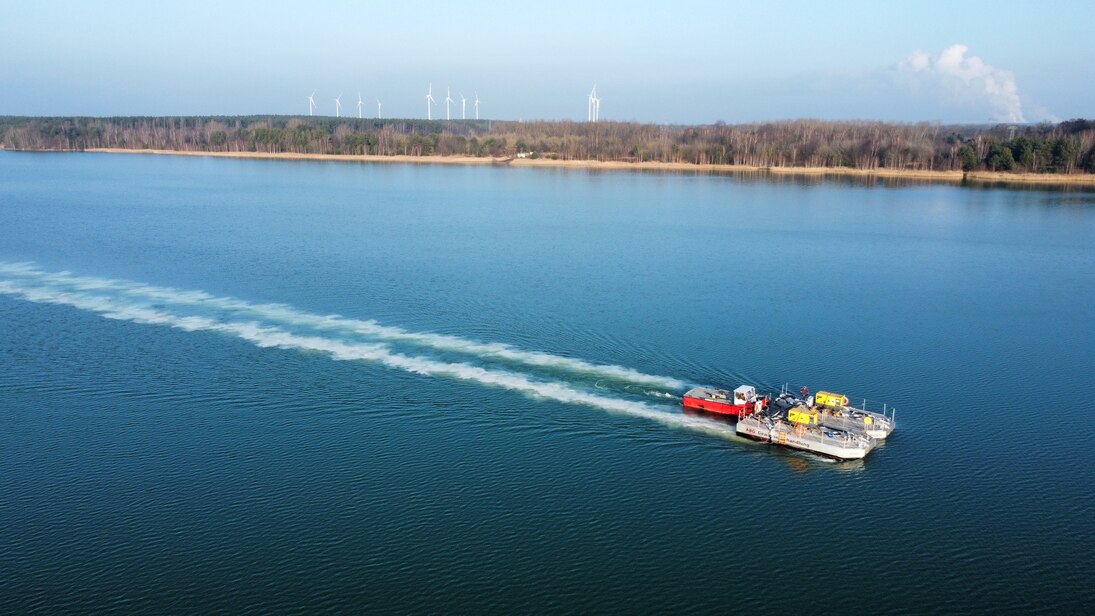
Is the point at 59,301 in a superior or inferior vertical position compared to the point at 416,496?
superior

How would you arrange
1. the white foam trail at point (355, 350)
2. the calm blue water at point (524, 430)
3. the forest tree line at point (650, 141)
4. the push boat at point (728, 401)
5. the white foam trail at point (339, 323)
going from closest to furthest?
the calm blue water at point (524, 430) < the push boat at point (728, 401) < the white foam trail at point (355, 350) < the white foam trail at point (339, 323) < the forest tree line at point (650, 141)

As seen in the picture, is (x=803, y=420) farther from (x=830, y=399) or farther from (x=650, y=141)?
(x=650, y=141)

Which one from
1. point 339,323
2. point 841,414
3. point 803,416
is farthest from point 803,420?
point 339,323

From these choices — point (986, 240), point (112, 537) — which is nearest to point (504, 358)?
Answer: point (112, 537)

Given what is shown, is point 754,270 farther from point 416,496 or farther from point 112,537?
point 112,537

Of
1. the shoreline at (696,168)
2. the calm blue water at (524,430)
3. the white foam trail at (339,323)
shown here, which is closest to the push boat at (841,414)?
the calm blue water at (524,430)

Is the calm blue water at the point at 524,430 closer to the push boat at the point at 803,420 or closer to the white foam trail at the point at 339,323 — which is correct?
the white foam trail at the point at 339,323

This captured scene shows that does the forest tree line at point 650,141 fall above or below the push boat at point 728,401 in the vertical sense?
above
